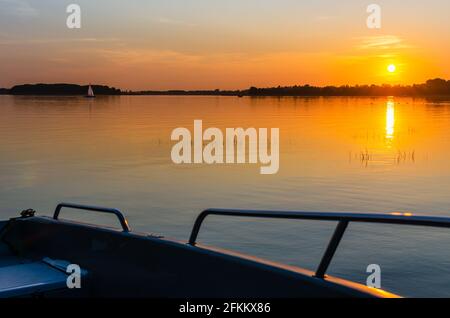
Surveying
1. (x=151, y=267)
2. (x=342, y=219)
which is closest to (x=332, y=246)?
(x=342, y=219)

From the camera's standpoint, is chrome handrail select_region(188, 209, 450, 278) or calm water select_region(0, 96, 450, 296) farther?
calm water select_region(0, 96, 450, 296)

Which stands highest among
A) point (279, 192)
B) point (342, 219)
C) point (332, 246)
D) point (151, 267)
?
point (342, 219)

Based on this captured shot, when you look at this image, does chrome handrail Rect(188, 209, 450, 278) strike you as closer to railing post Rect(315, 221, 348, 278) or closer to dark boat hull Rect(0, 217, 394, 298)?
railing post Rect(315, 221, 348, 278)

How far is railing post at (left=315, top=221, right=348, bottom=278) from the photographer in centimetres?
393

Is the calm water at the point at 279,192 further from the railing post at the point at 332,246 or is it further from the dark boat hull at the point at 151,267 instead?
the railing post at the point at 332,246

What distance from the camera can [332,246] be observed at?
13.3 feet

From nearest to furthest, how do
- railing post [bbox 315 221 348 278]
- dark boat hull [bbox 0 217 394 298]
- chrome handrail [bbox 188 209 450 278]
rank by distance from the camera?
chrome handrail [bbox 188 209 450 278]
railing post [bbox 315 221 348 278]
dark boat hull [bbox 0 217 394 298]

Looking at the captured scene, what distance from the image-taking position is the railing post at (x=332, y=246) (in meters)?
3.93

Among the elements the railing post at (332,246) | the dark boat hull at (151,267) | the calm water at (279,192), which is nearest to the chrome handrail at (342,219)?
the railing post at (332,246)

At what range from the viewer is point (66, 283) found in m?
6.27

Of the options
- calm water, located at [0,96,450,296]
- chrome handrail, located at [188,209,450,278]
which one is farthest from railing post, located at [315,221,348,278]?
calm water, located at [0,96,450,296]

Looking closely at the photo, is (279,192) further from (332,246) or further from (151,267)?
(332,246)

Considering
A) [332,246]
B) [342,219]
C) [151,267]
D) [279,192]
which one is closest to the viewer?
[342,219]

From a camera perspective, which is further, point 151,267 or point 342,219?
point 151,267
